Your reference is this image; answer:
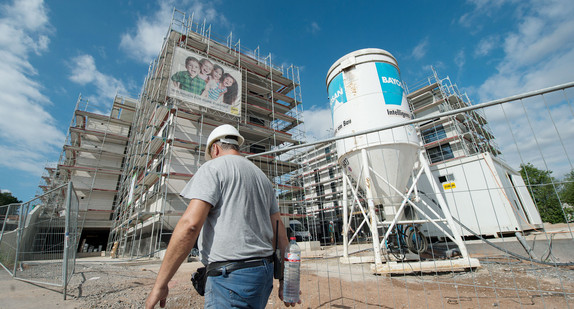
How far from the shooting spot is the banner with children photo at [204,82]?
1141cm

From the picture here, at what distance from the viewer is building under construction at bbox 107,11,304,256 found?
37.0 ft

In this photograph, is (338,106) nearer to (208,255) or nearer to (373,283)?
(373,283)

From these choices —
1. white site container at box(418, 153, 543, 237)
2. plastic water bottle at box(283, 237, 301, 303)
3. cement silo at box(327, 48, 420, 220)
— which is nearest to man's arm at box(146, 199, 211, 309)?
plastic water bottle at box(283, 237, 301, 303)

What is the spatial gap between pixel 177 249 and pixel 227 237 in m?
0.24

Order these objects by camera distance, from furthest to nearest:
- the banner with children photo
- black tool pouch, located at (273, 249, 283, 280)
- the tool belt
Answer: the banner with children photo → black tool pouch, located at (273, 249, 283, 280) → the tool belt

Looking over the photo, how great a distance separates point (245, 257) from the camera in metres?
1.16

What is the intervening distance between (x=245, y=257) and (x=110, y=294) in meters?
3.35

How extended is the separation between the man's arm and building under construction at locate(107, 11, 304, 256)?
1019cm

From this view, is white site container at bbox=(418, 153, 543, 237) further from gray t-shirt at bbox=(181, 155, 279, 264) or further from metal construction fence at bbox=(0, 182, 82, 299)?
metal construction fence at bbox=(0, 182, 82, 299)

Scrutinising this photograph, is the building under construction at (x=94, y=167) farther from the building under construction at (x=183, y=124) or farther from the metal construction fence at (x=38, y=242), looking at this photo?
the metal construction fence at (x=38, y=242)

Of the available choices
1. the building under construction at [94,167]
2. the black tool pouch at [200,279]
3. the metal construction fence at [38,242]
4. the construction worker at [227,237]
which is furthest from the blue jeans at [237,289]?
the building under construction at [94,167]

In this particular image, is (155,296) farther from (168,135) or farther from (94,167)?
(94,167)

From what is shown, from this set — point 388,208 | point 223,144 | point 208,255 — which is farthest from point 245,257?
point 388,208

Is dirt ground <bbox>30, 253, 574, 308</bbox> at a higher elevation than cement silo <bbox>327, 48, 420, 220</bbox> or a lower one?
lower
